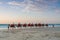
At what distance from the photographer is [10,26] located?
1592 inches

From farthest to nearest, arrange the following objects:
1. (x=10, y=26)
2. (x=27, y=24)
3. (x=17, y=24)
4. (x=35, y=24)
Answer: (x=35, y=24)
(x=27, y=24)
(x=17, y=24)
(x=10, y=26)

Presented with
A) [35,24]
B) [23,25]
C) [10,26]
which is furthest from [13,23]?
[35,24]

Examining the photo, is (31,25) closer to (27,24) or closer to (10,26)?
(27,24)

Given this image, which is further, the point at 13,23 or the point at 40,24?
the point at 40,24

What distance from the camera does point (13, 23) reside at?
41.2 meters

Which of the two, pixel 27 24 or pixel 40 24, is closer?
pixel 27 24

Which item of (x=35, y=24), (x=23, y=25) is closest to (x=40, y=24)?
(x=35, y=24)

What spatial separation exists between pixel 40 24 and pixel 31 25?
561 cm

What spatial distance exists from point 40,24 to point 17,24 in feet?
37.0

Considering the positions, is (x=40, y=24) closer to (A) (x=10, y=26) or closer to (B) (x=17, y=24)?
(B) (x=17, y=24)

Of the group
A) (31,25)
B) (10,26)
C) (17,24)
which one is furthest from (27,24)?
(10,26)

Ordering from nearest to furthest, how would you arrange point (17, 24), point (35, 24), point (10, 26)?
point (10, 26), point (17, 24), point (35, 24)

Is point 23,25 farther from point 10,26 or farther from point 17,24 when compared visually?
point 10,26

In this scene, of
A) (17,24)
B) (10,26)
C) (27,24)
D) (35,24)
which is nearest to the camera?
(10,26)
